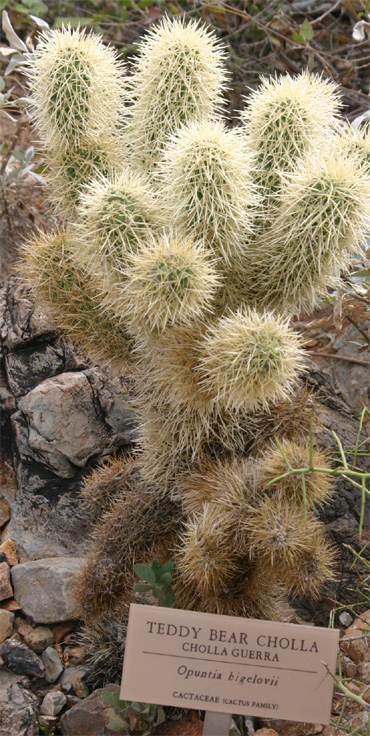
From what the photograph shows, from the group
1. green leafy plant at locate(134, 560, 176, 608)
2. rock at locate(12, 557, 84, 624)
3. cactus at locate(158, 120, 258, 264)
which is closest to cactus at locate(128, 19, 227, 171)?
cactus at locate(158, 120, 258, 264)

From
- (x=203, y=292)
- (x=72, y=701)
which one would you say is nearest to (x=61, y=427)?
(x=72, y=701)

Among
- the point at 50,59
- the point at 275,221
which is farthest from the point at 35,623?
the point at 50,59

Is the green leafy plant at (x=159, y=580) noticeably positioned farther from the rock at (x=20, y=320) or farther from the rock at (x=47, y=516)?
the rock at (x=20, y=320)

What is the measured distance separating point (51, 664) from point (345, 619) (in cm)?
65

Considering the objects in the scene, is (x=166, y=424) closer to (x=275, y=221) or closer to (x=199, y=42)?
(x=275, y=221)

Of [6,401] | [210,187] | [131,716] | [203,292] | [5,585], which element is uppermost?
[210,187]

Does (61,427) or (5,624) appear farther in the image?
(61,427)

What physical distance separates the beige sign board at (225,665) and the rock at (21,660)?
423 millimetres

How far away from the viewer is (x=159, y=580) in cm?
128

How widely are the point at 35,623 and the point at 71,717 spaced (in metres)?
0.27

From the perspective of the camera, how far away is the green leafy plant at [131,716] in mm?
1263

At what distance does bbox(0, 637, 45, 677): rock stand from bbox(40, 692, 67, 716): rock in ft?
0.22

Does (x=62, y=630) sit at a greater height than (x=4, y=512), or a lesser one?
lesser

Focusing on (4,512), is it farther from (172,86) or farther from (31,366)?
(172,86)
